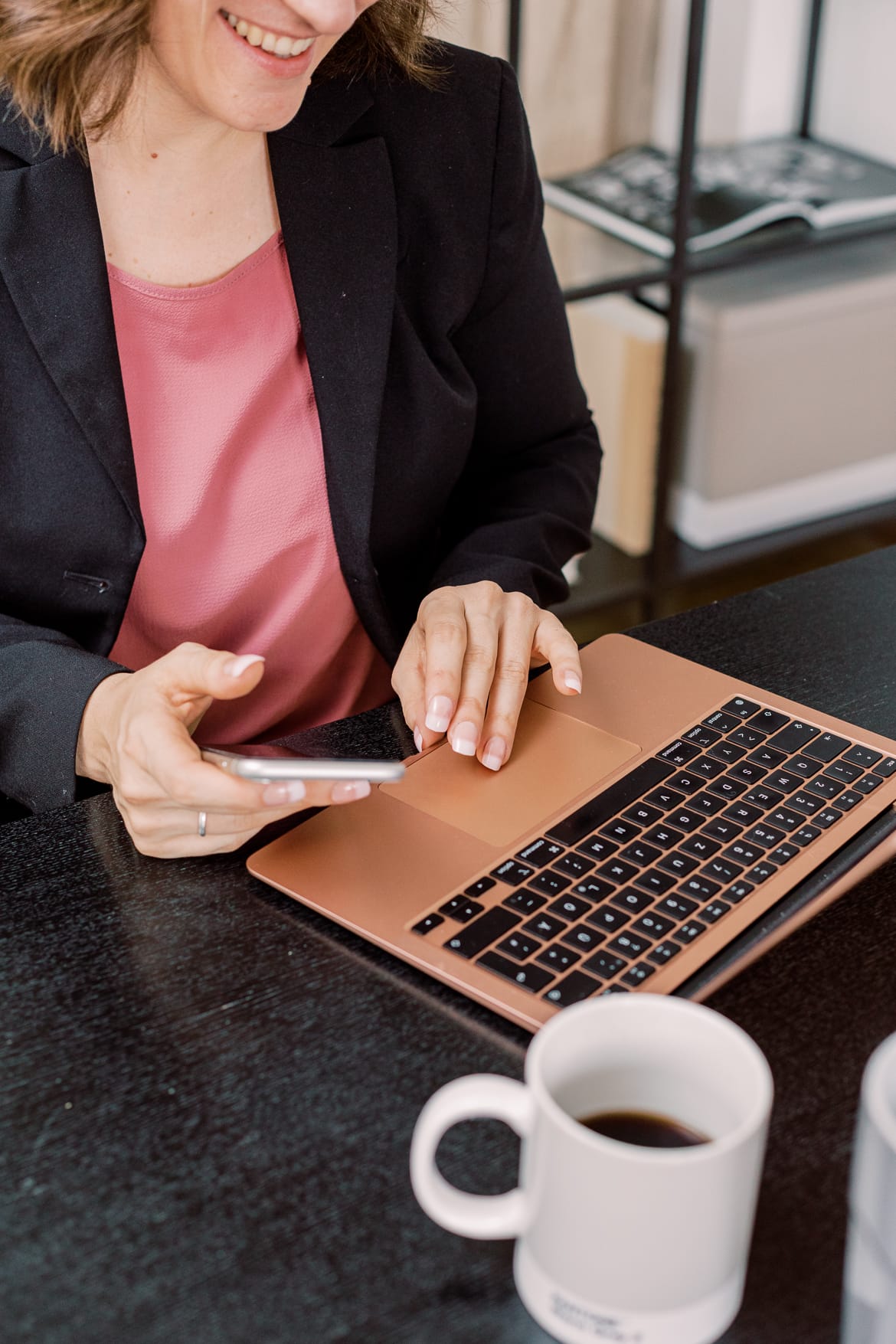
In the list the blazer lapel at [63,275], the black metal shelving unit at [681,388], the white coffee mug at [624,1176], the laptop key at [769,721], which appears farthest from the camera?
the black metal shelving unit at [681,388]

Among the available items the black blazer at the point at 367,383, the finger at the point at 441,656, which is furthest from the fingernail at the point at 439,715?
the black blazer at the point at 367,383

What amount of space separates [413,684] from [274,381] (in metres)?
0.32

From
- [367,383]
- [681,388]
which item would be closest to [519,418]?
[367,383]

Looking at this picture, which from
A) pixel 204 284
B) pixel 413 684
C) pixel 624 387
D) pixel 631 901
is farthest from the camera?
pixel 624 387

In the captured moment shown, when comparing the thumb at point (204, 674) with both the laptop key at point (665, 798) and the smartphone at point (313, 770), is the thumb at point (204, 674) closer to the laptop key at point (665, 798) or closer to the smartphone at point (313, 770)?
→ the smartphone at point (313, 770)

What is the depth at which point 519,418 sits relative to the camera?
1242mm

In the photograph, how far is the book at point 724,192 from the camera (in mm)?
2059

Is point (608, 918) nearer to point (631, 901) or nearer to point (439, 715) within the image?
point (631, 901)

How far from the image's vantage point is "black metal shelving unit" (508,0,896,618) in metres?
1.98

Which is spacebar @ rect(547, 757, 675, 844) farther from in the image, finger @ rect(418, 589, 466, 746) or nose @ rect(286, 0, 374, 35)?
nose @ rect(286, 0, 374, 35)

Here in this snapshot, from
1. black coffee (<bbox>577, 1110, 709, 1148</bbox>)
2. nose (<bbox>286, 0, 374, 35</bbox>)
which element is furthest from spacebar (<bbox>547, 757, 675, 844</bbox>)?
nose (<bbox>286, 0, 374, 35</bbox>)

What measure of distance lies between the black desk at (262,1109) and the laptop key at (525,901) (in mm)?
61

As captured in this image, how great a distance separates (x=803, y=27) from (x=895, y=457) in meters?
0.70

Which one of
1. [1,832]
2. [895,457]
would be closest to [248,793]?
[1,832]
